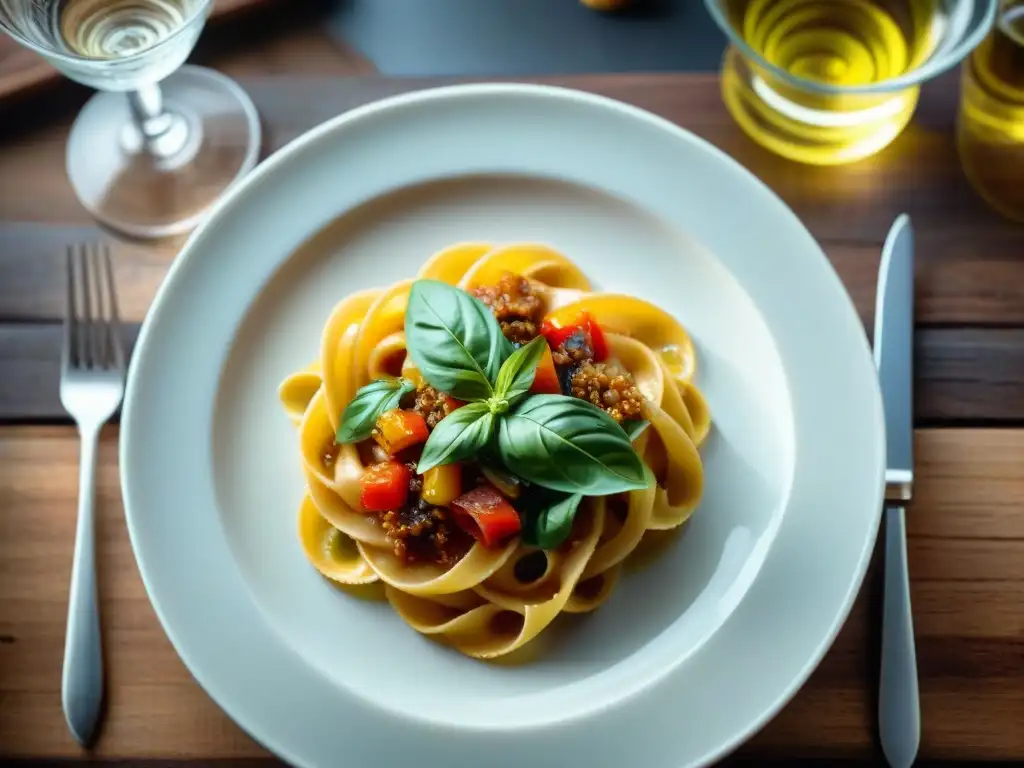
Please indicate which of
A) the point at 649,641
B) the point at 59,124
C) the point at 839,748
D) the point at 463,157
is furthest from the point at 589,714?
the point at 59,124

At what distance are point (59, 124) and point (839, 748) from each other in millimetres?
3021

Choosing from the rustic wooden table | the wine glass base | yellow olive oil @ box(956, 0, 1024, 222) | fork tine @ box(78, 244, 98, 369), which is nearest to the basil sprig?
the rustic wooden table

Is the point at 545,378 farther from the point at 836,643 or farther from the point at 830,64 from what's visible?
the point at 830,64

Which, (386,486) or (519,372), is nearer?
(519,372)

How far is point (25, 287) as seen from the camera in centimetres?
337

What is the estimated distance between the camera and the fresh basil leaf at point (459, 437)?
2582 millimetres

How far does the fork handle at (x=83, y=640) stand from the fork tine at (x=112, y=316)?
0.37 meters

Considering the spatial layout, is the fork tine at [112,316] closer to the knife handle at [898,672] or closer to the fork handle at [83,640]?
the fork handle at [83,640]

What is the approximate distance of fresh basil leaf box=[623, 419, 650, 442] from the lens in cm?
278

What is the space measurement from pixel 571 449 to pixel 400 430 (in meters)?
0.47

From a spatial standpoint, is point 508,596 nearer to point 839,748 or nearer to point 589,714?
point 589,714

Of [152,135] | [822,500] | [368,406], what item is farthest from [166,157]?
[822,500]

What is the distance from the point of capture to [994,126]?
11.2 feet

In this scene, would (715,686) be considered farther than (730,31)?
No
